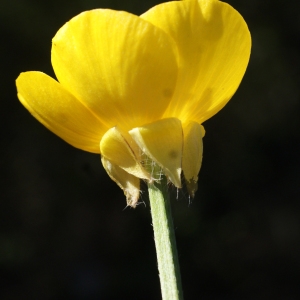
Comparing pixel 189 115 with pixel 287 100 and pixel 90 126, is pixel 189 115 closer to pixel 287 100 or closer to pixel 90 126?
pixel 90 126

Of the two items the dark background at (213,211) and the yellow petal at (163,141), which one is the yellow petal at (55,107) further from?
the dark background at (213,211)

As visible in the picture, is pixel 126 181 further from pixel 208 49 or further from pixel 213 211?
pixel 213 211

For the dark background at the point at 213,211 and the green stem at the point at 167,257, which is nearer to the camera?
the green stem at the point at 167,257

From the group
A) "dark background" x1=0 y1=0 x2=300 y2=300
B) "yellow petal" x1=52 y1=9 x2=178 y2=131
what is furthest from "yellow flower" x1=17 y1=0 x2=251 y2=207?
"dark background" x1=0 y1=0 x2=300 y2=300

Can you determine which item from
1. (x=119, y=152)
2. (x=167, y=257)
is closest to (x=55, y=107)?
(x=119, y=152)

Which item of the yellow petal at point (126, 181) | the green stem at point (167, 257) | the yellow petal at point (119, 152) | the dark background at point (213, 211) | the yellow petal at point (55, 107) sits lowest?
the green stem at point (167, 257)

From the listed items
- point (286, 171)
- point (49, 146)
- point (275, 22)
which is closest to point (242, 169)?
point (286, 171)

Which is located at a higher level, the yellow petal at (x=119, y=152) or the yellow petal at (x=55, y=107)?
the yellow petal at (x=55, y=107)

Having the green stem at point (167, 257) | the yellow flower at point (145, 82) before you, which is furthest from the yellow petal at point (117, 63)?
the green stem at point (167, 257)
